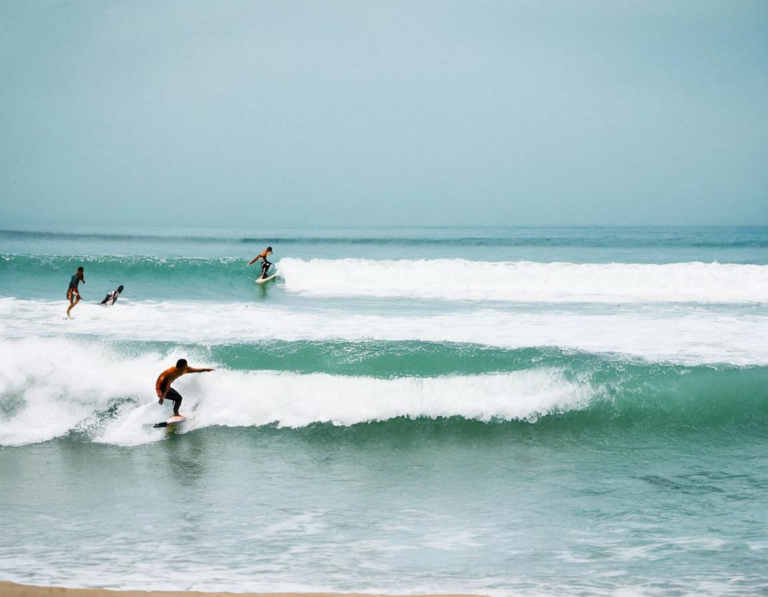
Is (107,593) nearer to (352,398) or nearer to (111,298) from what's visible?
(352,398)

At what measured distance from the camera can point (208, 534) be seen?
5410 millimetres

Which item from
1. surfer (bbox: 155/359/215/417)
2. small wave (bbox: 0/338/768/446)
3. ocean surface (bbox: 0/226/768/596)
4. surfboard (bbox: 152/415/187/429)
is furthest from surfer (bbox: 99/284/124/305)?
surfboard (bbox: 152/415/187/429)

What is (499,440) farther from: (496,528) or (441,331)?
(441,331)

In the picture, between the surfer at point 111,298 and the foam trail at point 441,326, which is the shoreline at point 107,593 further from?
the surfer at point 111,298

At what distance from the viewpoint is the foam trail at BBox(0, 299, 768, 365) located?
39.8 ft

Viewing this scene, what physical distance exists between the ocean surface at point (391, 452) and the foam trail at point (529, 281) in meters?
4.26

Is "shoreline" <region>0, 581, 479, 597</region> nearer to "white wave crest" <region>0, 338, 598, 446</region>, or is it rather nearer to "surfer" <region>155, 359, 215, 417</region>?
"white wave crest" <region>0, 338, 598, 446</region>

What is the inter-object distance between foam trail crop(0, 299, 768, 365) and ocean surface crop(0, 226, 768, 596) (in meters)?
0.11

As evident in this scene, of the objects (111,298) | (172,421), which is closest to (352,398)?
(172,421)

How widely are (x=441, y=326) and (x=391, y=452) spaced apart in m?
6.94

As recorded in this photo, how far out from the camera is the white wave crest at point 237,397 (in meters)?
8.85

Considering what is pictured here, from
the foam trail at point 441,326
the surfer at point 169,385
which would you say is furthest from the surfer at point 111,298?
the surfer at point 169,385

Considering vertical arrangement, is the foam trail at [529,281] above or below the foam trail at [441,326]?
above

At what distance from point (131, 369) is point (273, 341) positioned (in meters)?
2.81
